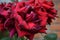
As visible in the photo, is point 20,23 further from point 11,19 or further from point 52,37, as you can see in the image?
point 52,37

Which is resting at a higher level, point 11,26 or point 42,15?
point 42,15

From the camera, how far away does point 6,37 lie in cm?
77

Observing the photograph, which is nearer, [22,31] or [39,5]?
[22,31]

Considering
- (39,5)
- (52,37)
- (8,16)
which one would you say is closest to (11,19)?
(8,16)

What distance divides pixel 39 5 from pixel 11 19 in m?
0.13

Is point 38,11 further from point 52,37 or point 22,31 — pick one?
point 52,37

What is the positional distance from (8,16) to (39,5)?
0.42ft

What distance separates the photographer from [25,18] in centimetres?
59

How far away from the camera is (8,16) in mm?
610

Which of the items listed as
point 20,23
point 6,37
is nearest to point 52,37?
point 6,37

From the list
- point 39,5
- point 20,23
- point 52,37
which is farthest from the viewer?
point 52,37

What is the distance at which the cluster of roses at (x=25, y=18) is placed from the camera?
569 millimetres

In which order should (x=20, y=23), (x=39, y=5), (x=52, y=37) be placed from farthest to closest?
(x=52, y=37) < (x=39, y=5) < (x=20, y=23)

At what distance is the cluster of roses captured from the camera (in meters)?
0.57
